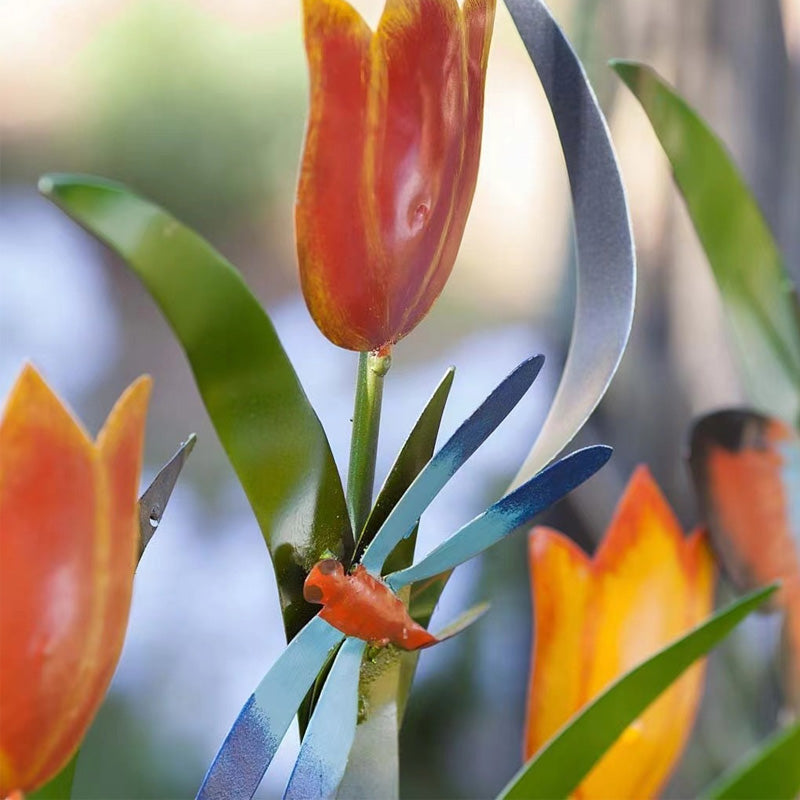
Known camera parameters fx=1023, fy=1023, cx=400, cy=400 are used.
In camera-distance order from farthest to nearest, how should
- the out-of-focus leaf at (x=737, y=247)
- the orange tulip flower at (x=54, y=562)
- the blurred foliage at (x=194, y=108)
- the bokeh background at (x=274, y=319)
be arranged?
the blurred foliage at (x=194, y=108) < the bokeh background at (x=274, y=319) < the out-of-focus leaf at (x=737, y=247) < the orange tulip flower at (x=54, y=562)

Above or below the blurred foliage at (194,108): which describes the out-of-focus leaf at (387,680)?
below

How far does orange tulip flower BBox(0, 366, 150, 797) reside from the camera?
0.14 metres

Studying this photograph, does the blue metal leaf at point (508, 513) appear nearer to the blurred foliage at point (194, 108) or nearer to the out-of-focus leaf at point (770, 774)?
the out-of-focus leaf at point (770, 774)

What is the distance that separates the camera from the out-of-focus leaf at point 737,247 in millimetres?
260

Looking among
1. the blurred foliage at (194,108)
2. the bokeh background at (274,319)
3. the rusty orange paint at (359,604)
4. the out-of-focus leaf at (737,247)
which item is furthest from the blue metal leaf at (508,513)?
the blurred foliage at (194,108)

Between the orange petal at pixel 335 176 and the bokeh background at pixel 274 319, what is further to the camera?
the bokeh background at pixel 274 319

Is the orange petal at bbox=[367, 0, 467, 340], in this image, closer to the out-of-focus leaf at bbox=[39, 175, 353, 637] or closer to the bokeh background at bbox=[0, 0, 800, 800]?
the out-of-focus leaf at bbox=[39, 175, 353, 637]

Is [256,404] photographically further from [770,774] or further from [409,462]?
[770,774]

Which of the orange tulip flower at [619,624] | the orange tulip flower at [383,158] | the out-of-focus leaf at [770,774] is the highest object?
the orange tulip flower at [383,158]

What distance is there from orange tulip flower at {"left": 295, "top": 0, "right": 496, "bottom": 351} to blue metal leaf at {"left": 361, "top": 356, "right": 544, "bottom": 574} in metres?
0.02

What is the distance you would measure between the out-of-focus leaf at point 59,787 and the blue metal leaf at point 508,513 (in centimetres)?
7

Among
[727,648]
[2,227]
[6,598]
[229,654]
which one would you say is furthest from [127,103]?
[6,598]

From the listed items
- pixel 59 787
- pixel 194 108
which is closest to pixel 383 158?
pixel 59 787

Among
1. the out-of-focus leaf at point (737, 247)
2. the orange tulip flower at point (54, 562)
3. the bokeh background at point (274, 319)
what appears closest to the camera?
the orange tulip flower at point (54, 562)
